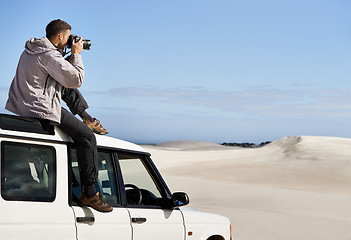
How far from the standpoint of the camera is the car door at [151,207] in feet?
15.8

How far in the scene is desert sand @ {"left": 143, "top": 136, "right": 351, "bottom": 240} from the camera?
12297 mm

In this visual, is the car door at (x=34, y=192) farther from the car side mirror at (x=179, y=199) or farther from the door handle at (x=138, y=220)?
the car side mirror at (x=179, y=199)

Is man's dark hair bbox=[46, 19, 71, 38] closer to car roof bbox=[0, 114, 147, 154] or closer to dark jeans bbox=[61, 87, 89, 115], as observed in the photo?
dark jeans bbox=[61, 87, 89, 115]

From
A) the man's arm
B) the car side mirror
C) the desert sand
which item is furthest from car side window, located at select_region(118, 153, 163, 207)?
the desert sand

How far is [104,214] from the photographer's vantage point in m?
4.41

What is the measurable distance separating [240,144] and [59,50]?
83732 millimetres

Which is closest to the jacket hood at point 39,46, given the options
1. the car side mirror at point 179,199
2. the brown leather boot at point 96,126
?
the brown leather boot at point 96,126

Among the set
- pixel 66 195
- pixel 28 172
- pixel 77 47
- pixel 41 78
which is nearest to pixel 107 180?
pixel 66 195

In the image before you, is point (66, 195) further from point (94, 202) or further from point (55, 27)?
point (55, 27)

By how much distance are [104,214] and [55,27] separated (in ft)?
5.47

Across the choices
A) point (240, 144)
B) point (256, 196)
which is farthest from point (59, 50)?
point (240, 144)

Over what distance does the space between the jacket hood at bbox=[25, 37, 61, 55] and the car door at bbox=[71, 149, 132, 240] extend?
0.88m

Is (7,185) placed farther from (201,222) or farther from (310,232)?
(310,232)

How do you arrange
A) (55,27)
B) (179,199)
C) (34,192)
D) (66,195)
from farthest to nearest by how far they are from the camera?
(179,199), (55,27), (66,195), (34,192)
